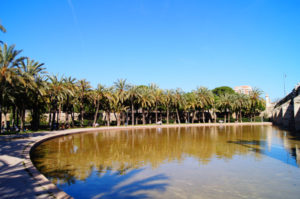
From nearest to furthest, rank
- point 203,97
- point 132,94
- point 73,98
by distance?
1. point 73,98
2. point 132,94
3. point 203,97

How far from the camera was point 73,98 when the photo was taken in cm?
4062

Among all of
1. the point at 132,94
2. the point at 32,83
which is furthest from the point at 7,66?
the point at 132,94

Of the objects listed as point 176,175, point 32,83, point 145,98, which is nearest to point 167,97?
point 145,98

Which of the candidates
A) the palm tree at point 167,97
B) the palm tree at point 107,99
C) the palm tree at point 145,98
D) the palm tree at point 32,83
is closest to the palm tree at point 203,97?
the palm tree at point 167,97

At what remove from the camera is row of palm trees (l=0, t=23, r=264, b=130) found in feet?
76.4

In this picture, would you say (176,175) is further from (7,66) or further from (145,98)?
(145,98)

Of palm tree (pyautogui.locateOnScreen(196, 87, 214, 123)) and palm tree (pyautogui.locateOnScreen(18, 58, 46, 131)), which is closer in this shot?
palm tree (pyautogui.locateOnScreen(18, 58, 46, 131))

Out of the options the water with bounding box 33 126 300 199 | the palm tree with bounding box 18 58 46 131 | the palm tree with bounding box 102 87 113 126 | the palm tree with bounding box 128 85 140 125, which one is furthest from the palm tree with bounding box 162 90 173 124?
the water with bounding box 33 126 300 199

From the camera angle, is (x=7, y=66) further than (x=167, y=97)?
No

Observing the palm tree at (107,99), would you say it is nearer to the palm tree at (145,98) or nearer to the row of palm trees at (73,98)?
the row of palm trees at (73,98)

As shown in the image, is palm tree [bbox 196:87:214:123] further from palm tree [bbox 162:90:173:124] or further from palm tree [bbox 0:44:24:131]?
palm tree [bbox 0:44:24:131]

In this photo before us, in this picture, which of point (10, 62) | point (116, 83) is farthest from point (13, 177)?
point (116, 83)

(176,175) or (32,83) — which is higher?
(32,83)

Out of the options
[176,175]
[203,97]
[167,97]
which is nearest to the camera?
[176,175]
